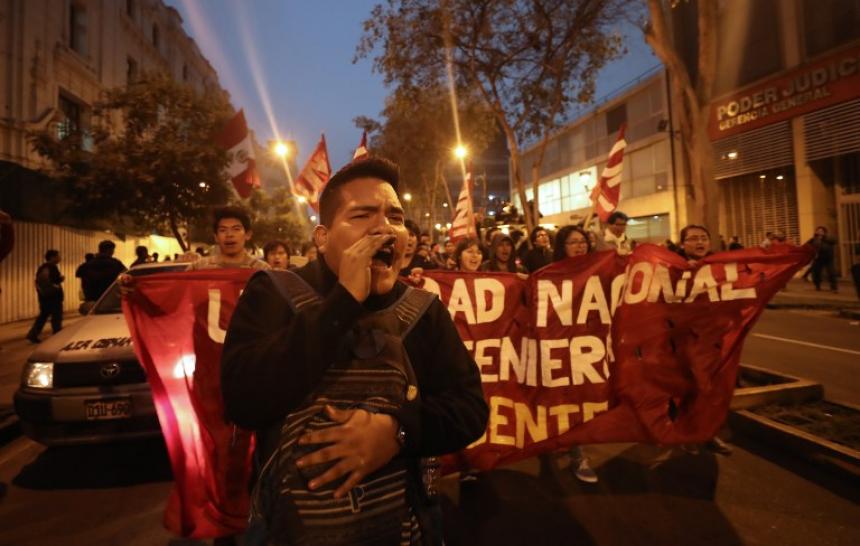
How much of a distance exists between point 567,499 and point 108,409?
3484 mm

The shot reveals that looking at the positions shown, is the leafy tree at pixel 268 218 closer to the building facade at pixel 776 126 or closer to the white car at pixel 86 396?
the building facade at pixel 776 126

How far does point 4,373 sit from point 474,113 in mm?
24386

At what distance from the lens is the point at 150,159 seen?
13203 millimetres

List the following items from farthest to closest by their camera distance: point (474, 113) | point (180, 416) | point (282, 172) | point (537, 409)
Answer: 1. point (282, 172)
2. point (474, 113)
3. point (537, 409)
4. point (180, 416)

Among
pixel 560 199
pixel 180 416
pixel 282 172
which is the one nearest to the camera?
pixel 180 416

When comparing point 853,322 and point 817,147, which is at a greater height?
point 817,147

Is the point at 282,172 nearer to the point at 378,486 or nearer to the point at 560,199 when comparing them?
the point at 560,199

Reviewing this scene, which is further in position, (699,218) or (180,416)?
(699,218)

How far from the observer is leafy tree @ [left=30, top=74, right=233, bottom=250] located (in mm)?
13039

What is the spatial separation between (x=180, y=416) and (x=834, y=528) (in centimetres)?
389

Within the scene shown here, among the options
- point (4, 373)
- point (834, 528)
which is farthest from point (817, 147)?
point (4, 373)

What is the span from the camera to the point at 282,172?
81.7m

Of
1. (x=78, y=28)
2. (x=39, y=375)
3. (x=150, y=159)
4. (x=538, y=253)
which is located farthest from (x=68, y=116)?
(x=538, y=253)

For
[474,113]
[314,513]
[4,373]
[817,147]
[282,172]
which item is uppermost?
[282,172]
